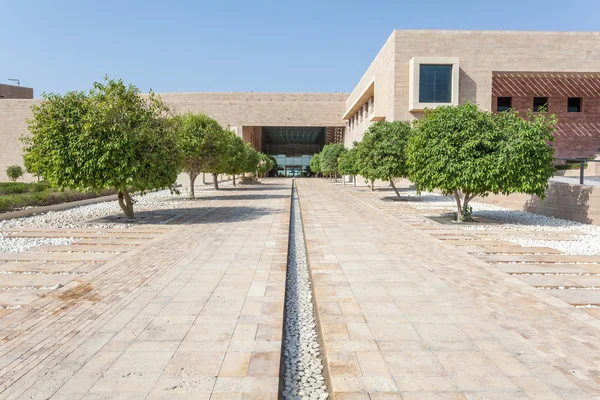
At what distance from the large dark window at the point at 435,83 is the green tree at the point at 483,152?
21797mm

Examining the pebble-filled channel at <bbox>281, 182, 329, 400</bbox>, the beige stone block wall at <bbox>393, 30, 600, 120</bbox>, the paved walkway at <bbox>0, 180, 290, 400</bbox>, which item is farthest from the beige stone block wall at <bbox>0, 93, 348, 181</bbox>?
the pebble-filled channel at <bbox>281, 182, 329, 400</bbox>

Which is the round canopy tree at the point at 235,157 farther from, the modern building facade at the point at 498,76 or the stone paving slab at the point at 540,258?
the stone paving slab at the point at 540,258

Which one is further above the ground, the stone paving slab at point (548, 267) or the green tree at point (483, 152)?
the green tree at point (483, 152)

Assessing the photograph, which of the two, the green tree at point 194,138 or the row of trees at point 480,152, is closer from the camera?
the row of trees at point 480,152

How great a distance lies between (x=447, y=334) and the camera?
4387 mm

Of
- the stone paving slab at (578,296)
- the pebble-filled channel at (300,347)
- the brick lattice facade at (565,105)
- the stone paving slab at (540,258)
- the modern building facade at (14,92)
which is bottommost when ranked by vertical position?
the pebble-filled channel at (300,347)

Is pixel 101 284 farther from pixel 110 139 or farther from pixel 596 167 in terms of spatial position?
pixel 596 167

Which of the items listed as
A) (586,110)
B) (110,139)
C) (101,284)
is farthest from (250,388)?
(586,110)

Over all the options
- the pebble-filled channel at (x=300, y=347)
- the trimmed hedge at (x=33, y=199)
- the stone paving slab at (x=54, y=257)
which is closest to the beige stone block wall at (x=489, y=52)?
the trimmed hedge at (x=33, y=199)

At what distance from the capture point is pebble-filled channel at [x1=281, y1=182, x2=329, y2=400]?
3.55 m

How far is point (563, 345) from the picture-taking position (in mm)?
4121

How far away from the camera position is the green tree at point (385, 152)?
21938 mm

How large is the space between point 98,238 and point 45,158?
3.90m

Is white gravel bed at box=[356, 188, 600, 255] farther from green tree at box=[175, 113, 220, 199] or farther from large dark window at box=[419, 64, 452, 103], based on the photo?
large dark window at box=[419, 64, 452, 103]
